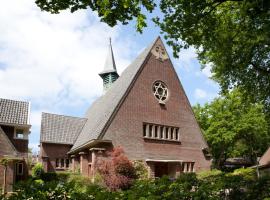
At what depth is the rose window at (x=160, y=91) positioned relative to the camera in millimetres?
35531

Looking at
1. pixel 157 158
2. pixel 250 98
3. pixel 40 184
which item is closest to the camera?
pixel 40 184

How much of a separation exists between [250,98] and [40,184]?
28.2 meters

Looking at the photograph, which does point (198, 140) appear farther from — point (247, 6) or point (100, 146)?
point (247, 6)

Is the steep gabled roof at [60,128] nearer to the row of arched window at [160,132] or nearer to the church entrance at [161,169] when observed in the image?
the row of arched window at [160,132]

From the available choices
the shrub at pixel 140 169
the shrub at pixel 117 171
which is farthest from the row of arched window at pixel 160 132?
the shrub at pixel 117 171

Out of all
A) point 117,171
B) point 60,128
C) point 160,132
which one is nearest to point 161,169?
point 160,132

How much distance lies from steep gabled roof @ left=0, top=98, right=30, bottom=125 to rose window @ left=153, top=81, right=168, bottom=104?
13357mm

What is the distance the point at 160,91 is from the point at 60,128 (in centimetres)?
1328

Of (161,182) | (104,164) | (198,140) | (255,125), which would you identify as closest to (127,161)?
(104,164)

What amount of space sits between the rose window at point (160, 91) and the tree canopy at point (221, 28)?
235 inches

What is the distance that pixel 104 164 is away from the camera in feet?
95.3

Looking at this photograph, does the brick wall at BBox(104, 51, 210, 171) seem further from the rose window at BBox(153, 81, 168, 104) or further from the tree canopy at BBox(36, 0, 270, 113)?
the tree canopy at BBox(36, 0, 270, 113)

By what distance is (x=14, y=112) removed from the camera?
120 feet

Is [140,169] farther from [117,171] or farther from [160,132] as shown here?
[160,132]
